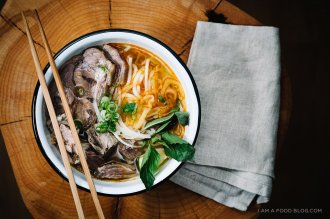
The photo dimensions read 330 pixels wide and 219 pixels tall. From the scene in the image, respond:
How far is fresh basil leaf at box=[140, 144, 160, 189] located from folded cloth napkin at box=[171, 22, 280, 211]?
0.98 ft

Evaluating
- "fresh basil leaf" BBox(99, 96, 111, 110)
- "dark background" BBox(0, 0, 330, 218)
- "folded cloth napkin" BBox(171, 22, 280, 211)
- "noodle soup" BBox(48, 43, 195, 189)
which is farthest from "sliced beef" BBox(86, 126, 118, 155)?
"dark background" BBox(0, 0, 330, 218)

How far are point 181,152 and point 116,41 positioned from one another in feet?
1.99

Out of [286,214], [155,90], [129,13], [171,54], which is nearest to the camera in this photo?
[171,54]

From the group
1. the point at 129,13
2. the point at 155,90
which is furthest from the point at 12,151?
the point at 129,13

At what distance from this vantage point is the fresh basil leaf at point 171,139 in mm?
1460

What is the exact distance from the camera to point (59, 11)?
5.72ft

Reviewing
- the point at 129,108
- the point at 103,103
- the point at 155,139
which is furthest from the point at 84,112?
the point at 155,139

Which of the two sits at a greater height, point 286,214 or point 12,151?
point 12,151

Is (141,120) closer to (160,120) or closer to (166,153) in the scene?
(160,120)

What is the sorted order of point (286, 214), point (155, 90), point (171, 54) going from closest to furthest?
1. point (171, 54)
2. point (155, 90)
3. point (286, 214)

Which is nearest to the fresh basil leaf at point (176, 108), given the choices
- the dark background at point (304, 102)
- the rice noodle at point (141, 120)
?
the rice noodle at point (141, 120)

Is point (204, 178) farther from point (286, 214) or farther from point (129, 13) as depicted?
point (286, 214)

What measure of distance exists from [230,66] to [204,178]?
2.04ft

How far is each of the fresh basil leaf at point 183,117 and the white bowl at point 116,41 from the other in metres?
0.02
